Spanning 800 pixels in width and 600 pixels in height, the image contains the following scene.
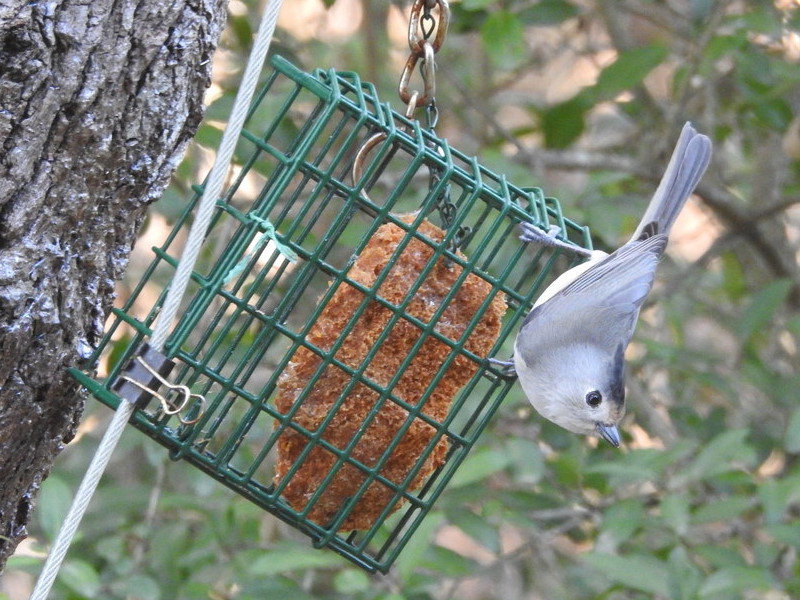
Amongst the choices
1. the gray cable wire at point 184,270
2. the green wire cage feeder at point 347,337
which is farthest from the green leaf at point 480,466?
the gray cable wire at point 184,270

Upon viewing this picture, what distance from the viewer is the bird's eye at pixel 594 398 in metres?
2.65

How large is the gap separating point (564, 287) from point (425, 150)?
0.77 m

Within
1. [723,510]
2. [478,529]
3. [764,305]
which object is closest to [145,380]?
[478,529]

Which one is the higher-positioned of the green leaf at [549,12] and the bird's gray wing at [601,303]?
the green leaf at [549,12]

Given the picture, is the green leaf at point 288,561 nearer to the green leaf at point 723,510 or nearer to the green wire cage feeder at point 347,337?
the green wire cage feeder at point 347,337

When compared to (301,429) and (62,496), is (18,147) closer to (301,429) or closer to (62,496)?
(301,429)

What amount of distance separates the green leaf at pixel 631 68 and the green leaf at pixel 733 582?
6.10ft

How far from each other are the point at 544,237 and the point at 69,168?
117 centimetres

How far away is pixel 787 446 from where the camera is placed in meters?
3.42

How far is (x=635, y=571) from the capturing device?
3205 millimetres

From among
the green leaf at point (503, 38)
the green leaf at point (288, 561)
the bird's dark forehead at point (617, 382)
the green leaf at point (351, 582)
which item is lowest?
the green leaf at point (288, 561)

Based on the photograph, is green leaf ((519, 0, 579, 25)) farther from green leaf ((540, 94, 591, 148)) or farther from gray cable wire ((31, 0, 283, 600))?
gray cable wire ((31, 0, 283, 600))

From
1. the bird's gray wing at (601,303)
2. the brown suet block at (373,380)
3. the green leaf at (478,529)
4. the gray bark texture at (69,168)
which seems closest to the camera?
the gray bark texture at (69,168)

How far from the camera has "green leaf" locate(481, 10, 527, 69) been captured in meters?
3.73
